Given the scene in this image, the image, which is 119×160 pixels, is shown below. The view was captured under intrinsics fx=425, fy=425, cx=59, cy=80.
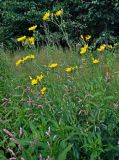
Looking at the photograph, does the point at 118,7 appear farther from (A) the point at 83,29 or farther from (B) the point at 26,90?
(B) the point at 26,90

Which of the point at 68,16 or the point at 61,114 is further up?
the point at 61,114

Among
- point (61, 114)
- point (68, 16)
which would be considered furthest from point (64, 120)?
point (68, 16)

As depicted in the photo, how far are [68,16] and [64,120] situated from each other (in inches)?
300

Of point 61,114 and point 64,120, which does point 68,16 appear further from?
point 64,120

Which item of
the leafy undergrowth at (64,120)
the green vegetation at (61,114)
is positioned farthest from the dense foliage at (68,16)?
the leafy undergrowth at (64,120)

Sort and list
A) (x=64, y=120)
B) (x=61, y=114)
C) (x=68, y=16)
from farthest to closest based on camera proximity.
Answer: (x=68, y=16) < (x=61, y=114) < (x=64, y=120)

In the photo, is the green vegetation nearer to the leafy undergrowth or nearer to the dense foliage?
the leafy undergrowth

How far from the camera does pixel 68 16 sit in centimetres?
1039

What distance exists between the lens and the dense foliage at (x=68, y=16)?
32.5 ft

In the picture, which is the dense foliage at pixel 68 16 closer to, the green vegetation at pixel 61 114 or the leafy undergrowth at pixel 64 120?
the green vegetation at pixel 61 114

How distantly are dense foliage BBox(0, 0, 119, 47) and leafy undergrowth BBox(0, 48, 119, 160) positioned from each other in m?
5.97

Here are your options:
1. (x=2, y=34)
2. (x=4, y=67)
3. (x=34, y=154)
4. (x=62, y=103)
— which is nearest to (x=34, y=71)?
(x=4, y=67)

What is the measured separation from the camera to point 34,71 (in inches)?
201

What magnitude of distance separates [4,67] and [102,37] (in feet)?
16.6
